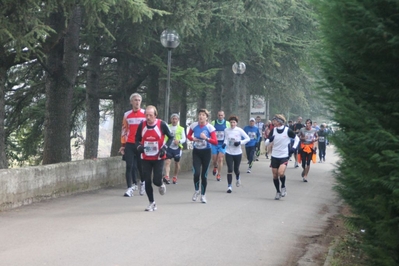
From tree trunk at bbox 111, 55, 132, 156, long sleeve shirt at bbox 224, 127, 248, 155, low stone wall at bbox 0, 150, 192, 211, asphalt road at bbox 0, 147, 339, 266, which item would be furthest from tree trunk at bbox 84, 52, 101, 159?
asphalt road at bbox 0, 147, 339, 266

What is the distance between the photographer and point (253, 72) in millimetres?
33656

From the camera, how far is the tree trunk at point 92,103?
22828mm

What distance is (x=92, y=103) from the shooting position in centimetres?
2359

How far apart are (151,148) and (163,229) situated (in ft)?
7.43

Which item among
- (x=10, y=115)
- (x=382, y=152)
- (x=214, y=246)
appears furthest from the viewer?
(x=10, y=115)

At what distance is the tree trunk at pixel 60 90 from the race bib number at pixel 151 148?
21.4 feet

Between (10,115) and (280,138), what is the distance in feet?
35.5

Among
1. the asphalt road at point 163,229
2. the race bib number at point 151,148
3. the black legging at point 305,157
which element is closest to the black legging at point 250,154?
the black legging at point 305,157

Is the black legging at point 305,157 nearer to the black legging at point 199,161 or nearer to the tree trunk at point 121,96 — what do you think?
the tree trunk at point 121,96

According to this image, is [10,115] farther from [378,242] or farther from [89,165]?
[378,242]

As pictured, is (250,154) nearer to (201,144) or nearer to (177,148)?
(177,148)

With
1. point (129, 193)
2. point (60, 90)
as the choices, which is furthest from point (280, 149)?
point (60, 90)

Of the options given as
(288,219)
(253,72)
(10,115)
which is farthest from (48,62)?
(253,72)

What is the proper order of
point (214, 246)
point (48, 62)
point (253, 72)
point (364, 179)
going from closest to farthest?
point (364, 179) → point (214, 246) → point (48, 62) → point (253, 72)
